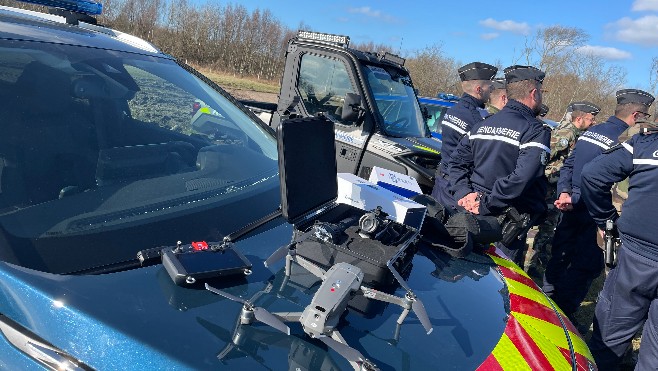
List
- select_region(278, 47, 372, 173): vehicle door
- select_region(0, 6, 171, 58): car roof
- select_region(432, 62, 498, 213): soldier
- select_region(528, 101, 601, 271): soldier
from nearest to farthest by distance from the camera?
select_region(0, 6, 171, 58): car roof
select_region(432, 62, 498, 213): soldier
select_region(278, 47, 372, 173): vehicle door
select_region(528, 101, 601, 271): soldier

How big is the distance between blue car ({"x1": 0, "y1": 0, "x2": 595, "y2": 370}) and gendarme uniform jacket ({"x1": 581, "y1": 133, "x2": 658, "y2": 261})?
1.11 metres

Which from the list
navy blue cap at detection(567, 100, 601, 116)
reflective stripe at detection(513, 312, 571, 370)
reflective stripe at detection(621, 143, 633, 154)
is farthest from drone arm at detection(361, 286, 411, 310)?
navy blue cap at detection(567, 100, 601, 116)

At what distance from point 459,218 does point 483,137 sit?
1.43 metres

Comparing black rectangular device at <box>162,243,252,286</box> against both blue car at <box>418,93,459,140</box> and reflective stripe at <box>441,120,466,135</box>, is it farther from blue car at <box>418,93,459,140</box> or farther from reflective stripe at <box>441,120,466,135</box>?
blue car at <box>418,93,459,140</box>

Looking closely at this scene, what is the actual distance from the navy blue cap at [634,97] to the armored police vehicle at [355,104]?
1819 millimetres

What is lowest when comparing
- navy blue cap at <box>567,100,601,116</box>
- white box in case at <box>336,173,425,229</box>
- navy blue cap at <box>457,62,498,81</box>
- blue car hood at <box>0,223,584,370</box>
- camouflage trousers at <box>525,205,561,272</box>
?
camouflage trousers at <box>525,205,561,272</box>

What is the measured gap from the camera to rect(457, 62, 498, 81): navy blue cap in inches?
183

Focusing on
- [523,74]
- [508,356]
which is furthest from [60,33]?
[523,74]

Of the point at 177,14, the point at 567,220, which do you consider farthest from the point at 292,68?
the point at 177,14

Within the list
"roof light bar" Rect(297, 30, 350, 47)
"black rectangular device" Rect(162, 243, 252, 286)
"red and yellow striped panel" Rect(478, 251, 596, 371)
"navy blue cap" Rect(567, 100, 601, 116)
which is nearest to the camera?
"black rectangular device" Rect(162, 243, 252, 286)

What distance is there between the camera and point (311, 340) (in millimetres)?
1217

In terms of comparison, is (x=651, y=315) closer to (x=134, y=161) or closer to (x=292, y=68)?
(x=134, y=161)

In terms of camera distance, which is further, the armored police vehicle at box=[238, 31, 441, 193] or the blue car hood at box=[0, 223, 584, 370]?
the armored police vehicle at box=[238, 31, 441, 193]

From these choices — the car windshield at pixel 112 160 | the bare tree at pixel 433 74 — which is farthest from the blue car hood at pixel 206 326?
the bare tree at pixel 433 74
